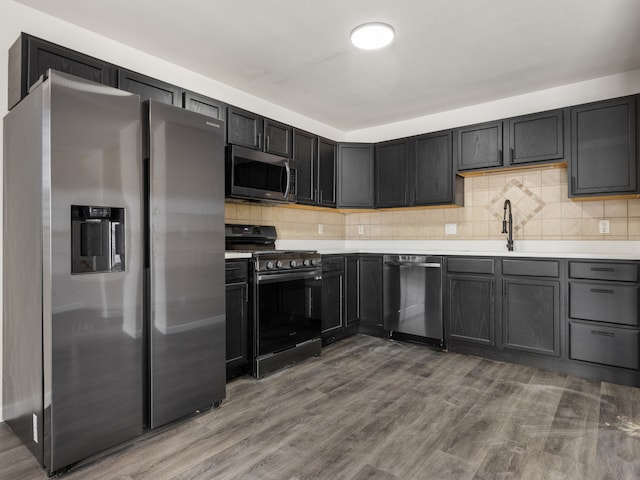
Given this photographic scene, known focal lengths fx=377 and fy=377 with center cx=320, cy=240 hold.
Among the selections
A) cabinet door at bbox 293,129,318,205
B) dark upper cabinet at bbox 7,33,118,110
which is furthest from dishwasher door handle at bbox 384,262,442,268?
dark upper cabinet at bbox 7,33,118,110

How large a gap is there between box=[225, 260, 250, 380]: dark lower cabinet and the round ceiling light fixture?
1843mm

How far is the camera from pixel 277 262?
3.17 m

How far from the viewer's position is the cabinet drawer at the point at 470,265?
11.5ft

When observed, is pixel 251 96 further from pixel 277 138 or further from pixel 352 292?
pixel 352 292

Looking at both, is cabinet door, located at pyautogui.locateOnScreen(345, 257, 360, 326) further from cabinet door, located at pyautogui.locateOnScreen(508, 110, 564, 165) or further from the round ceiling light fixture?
the round ceiling light fixture

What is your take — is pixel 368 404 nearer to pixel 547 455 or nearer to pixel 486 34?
pixel 547 455

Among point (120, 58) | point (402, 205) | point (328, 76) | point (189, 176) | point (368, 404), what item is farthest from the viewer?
point (402, 205)

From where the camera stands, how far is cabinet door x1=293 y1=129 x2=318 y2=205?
3996 mm

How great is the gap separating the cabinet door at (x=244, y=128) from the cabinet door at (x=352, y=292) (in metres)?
1.64

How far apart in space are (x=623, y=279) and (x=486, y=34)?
211 cm

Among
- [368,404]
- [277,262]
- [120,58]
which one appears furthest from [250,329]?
Result: [120,58]

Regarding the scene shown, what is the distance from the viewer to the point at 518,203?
3.83 meters

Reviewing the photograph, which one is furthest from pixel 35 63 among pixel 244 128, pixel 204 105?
pixel 244 128

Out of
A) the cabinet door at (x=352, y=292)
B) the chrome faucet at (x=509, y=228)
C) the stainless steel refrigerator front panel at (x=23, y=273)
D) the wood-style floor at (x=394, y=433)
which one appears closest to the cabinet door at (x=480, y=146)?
the chrome faucet at (x=509, y=228)
